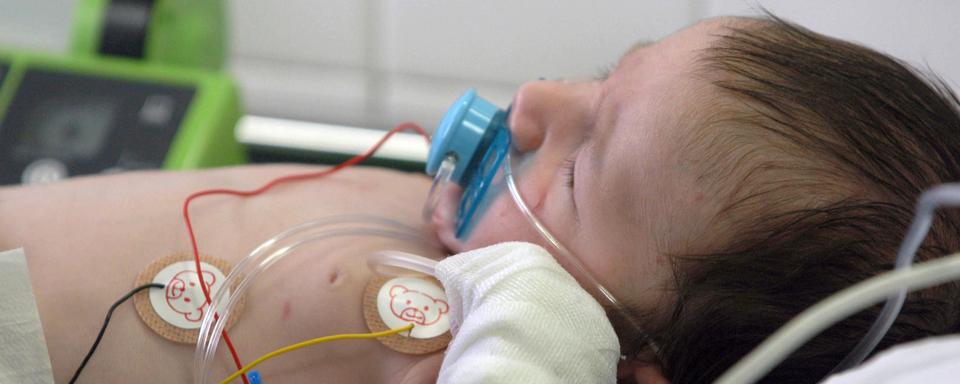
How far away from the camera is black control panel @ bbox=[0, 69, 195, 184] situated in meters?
1.40

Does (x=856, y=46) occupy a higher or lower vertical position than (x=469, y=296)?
higher

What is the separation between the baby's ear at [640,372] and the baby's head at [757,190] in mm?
11

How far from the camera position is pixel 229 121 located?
4.95ft

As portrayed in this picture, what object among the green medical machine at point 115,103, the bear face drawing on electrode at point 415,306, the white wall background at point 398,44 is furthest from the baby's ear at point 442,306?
the white wall background at point 398,44

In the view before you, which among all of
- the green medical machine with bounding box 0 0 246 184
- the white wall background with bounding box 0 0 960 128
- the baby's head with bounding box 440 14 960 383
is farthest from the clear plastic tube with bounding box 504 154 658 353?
the white wall background with bounding box 0 0 960 128

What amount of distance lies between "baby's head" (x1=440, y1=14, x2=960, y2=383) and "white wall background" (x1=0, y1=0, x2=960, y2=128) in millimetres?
832

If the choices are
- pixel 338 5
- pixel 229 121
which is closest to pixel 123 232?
pixel 229 121

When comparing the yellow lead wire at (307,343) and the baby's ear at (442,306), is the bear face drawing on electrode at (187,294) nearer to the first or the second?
the yellow lead wire at (307,343)

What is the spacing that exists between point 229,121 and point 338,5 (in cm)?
42

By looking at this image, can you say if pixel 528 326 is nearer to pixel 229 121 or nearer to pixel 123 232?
pixel 123 232

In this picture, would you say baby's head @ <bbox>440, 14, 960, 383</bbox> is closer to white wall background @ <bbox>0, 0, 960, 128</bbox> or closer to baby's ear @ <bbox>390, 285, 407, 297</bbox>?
baby's ear @ <bbox>390, 285, 407, 297</bbox>

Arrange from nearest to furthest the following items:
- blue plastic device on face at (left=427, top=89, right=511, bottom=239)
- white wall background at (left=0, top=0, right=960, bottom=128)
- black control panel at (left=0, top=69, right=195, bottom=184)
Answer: blue plastic device on face at (left=427, top=89, right=511, bottom=239) < black control panel at (left=0, top=69, right=195, bottom=184) < white wall background at (left=0, top=0, right=960, bottom=128)

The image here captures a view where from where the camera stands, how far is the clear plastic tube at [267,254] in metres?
0.91

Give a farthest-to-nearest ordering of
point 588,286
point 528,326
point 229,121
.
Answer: point 229,121
point 588,286
point 528,326
